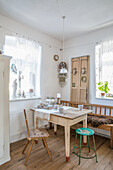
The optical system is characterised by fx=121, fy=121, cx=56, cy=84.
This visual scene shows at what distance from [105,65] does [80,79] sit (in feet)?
2.62

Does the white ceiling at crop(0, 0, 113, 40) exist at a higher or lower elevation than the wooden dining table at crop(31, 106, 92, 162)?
higher

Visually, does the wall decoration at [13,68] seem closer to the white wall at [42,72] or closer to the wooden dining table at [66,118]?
the white wall at [42,72]

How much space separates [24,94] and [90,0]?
2.41 m

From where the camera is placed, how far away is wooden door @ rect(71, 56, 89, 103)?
3498 millimetres

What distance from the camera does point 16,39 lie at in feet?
9.39

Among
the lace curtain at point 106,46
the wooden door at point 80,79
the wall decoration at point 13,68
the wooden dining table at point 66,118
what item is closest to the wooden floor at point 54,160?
the wooden dining table at point 66,118

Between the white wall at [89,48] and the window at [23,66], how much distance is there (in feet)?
3.49

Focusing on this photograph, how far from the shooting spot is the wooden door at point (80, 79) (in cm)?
350

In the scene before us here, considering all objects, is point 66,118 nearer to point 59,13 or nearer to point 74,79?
point 74,79

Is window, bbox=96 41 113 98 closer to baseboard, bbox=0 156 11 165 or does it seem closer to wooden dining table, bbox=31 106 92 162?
wooden dining table, bbox=31 106 92 162

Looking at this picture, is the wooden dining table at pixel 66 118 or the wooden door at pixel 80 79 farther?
the wooden door at pixel 80 79

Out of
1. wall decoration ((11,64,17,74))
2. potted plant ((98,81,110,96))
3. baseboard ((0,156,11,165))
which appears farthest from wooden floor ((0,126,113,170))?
wall decoration ((11,64,17,74))

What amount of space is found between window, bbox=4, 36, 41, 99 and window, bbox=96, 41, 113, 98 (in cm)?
166

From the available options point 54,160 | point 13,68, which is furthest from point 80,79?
point 54,160
